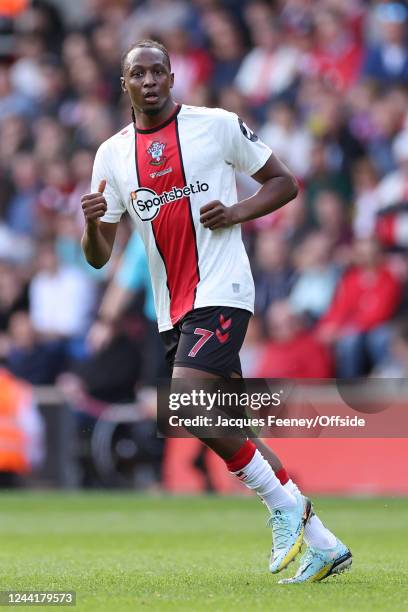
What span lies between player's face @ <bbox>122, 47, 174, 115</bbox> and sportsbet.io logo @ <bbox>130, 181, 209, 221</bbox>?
0.40m

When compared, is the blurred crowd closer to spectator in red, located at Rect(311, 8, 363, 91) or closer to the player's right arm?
spectator in red, located at Rect(311, 8, 363, 91)

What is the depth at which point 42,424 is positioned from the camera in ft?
49.6

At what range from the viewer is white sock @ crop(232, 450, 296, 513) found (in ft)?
21.7

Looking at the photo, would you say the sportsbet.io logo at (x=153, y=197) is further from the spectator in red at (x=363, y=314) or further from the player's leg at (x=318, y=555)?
the spectator in red at (x=363, y=314)

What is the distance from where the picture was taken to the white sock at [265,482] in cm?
660

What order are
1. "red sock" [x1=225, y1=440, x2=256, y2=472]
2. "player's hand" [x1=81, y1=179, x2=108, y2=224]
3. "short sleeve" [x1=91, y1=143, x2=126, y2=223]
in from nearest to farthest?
"red sock" [x1=225, y1=440, x2=256, y2=472], "player's hand" [x1=81, y1=179, x2=108, y2=224], "short sleeve" [x1=91, y1=143, x2=126, y2=223]

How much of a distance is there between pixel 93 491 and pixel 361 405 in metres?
5.92

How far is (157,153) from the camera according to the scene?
6.88m

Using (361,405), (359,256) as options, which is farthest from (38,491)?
(361,405)

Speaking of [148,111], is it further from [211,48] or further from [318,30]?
[211,48]

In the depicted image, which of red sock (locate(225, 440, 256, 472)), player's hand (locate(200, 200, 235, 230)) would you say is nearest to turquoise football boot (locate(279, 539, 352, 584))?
red sock (locate(225, 440, 256, 472))

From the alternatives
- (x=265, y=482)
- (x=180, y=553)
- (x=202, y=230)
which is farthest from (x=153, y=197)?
(x=180, y=553)

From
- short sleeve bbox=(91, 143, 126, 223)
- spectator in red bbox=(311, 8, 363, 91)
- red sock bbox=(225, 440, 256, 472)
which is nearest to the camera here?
red sock bbox=(225, 440, 256, 472)

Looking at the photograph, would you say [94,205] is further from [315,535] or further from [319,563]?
[319,563]
